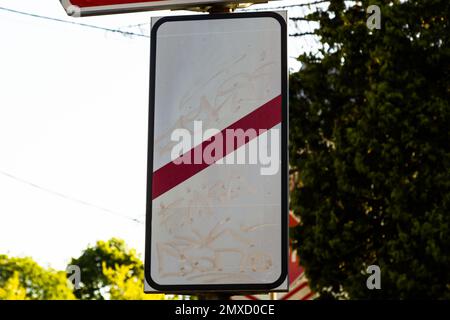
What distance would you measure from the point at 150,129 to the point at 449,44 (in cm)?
1735

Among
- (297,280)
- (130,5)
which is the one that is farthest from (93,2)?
(297,280)

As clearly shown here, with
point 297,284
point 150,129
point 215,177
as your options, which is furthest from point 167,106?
point 297,284

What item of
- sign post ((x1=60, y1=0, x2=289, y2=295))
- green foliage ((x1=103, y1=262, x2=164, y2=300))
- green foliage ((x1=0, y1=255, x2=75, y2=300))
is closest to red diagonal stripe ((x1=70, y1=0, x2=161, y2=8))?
sign post ((x1=60, y1=0, x2=289, y2=295))

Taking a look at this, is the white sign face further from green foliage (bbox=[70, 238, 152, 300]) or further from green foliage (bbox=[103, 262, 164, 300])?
green foliage (bbox=[70, 238, 152, 300])

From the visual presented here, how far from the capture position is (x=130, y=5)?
2.47 meters

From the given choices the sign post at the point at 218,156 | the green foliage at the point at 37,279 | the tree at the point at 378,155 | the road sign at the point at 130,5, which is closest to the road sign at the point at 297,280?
the tree at the point at 378,155

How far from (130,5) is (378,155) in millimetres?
16370

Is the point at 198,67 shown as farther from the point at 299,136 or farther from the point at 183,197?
the point at 299,136

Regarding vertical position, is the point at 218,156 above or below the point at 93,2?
below

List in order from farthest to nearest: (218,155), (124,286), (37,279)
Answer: (37,279) → (124,286) → (218,155)

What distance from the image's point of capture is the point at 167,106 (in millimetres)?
2270

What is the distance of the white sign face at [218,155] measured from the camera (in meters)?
2.18

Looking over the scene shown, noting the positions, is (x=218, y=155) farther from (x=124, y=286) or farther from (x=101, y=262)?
(x=101, y=262)

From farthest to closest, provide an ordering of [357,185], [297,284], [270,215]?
[297,284], [357,185], [270,215]
